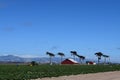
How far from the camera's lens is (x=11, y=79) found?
1512 inches

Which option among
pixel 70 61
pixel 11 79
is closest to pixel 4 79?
pixel 11 79

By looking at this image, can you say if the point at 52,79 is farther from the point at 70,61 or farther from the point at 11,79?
the point at 70,61

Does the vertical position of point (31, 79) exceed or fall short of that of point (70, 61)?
it falls short

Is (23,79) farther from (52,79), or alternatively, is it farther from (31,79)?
(52,79)

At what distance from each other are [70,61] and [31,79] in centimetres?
15290

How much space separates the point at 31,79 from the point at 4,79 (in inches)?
149

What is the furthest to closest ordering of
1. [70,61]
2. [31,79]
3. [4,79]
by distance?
[70,61] → [31,79] → [4,79]

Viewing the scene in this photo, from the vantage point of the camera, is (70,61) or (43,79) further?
(70,61)

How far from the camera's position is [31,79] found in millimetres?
40438

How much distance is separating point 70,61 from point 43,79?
152 m

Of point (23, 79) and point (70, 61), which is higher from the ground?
point (70, 61)

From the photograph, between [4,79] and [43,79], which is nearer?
[4,79]

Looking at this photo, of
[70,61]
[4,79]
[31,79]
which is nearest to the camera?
[4,79]

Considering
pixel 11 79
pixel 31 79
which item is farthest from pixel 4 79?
pixel 31 79
